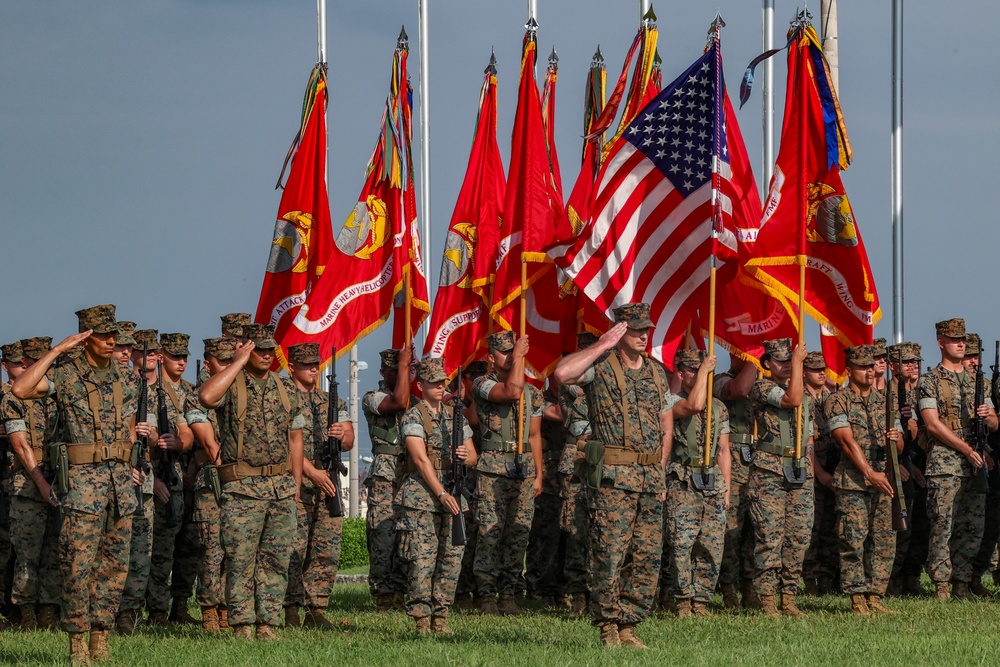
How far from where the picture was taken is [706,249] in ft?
42.7

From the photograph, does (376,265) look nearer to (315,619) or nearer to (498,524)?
(498,524)

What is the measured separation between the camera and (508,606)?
13.6m

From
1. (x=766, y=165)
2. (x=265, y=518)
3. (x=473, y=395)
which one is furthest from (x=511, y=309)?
(x=766, y=165)

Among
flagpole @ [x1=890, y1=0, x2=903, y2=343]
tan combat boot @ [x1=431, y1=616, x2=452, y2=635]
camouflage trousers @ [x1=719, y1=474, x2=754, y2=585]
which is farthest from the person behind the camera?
flagpole @ [x1=890, y1=0, x2=903, y2=343]

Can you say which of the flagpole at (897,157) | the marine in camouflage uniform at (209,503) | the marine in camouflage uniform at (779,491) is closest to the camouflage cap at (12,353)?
the marine in camouflage uniform at (209,503)

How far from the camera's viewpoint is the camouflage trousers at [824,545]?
1497 centimetres

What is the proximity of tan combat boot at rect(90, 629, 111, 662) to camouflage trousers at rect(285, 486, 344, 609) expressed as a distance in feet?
8.68

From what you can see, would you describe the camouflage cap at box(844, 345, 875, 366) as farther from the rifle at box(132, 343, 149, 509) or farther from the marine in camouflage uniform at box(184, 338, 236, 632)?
the rifle at box(132, 343, 149, 509)

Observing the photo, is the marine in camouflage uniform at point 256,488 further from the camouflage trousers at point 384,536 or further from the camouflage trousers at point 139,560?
the camouflage trousers at point 384,536

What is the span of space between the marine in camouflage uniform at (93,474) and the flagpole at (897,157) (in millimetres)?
10412

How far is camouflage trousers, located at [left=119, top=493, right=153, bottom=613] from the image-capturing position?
1204 cm

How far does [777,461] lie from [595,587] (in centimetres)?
336

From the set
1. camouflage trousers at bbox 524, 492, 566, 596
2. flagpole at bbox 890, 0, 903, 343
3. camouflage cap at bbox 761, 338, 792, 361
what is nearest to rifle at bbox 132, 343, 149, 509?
camouflage trousers at bbox 524, 492, 566, 596

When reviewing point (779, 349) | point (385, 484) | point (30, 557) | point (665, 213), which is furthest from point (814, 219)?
point (30, 557)
